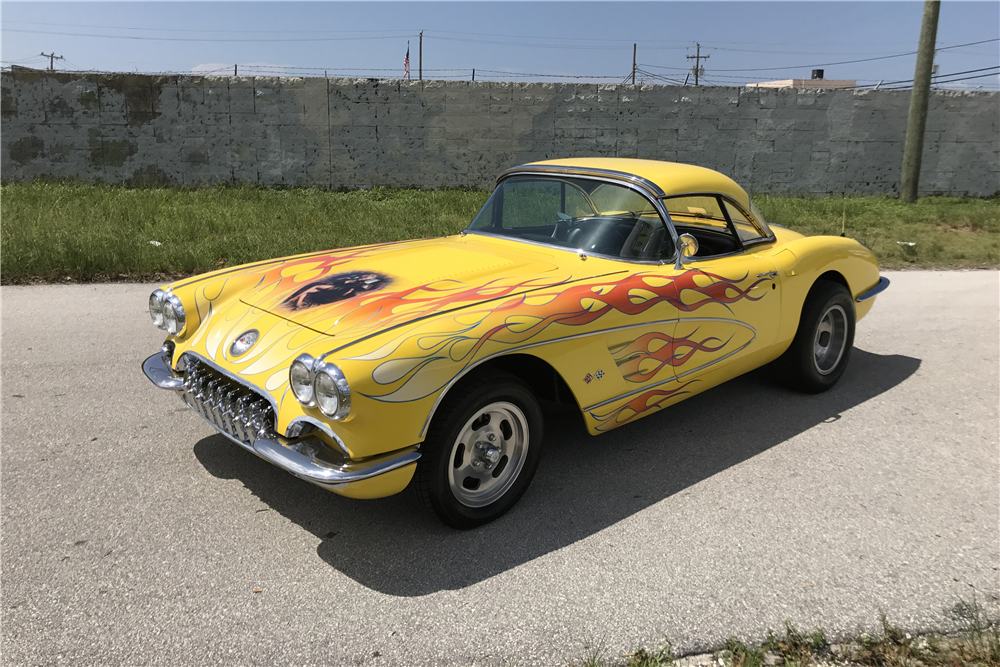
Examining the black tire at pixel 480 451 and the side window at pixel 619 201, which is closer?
the black tire at pixel 480 451

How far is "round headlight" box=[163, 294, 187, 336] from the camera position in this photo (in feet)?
12.0

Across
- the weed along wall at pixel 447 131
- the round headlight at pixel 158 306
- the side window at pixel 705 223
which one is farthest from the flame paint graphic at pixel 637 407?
the weed along wall at pixel 447 131

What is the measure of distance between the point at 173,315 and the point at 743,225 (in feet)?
10.5

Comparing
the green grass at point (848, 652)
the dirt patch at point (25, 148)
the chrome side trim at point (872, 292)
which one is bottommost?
the green grass at point (848, 652)

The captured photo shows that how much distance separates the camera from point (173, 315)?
3678mm

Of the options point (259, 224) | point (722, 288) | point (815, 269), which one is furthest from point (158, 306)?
point (259, 224)

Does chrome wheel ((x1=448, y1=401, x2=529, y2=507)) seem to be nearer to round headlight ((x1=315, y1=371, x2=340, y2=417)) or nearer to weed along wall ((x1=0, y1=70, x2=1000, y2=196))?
round headlight ((x1=315, y1=371, x2=340, y2=417))

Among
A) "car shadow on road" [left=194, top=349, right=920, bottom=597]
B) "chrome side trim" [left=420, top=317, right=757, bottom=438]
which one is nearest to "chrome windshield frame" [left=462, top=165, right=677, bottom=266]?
"chrome side trim" [left=420, top=317, right=757, bottom=438]

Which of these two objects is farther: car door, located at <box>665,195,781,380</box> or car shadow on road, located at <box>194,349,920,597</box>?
car door, located at <box>665,195,781,380</box>

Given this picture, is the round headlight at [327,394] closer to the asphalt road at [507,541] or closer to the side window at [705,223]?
the asphalt road at [507,541]

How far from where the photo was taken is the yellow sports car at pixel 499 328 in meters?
2.76

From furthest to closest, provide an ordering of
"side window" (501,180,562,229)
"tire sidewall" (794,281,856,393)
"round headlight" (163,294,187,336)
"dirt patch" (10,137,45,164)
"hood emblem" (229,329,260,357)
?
"dirt patch" (10,137,45,164) → "tire sidewall" (794,281,856,393) → "side window" (501,180,562,229) → "round headlight" (163,294,187,336) → "hood emblem" (229,329,260,357)

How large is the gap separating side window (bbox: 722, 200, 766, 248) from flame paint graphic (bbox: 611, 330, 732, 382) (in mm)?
905

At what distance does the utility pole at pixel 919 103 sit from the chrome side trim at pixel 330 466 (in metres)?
14.1
